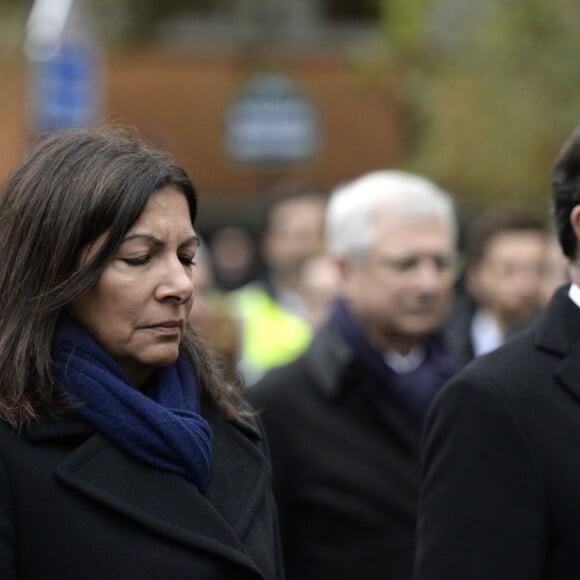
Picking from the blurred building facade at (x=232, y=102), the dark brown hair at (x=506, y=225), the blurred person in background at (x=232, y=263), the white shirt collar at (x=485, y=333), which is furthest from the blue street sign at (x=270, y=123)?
the blurred building facade at (x=232, y=102)

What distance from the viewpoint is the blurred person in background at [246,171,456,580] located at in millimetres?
4961

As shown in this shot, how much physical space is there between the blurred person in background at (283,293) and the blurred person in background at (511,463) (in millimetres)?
4517

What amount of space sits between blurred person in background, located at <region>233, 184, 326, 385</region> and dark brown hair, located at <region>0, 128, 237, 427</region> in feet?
15.7

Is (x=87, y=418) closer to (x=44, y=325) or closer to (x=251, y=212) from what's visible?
(x=44, y=325)

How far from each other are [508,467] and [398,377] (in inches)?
68.4

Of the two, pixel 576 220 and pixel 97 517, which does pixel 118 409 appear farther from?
pixel 576 220

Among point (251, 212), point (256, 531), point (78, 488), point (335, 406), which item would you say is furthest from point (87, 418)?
point (251, 212)

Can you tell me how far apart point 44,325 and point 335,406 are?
203 cm

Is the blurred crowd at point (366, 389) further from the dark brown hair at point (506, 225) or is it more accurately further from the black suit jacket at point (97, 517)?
the dark brown hair at point (506, 225)

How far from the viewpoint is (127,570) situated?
10.7 feet

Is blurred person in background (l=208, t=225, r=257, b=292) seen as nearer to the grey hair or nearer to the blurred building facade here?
the blurred building facade

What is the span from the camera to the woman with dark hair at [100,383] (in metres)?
3.27

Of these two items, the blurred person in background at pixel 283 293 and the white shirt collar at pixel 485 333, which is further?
the blurred person in background at pixel 283 293

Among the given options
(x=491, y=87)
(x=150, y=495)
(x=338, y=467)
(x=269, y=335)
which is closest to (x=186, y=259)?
(x=150, y=495)
